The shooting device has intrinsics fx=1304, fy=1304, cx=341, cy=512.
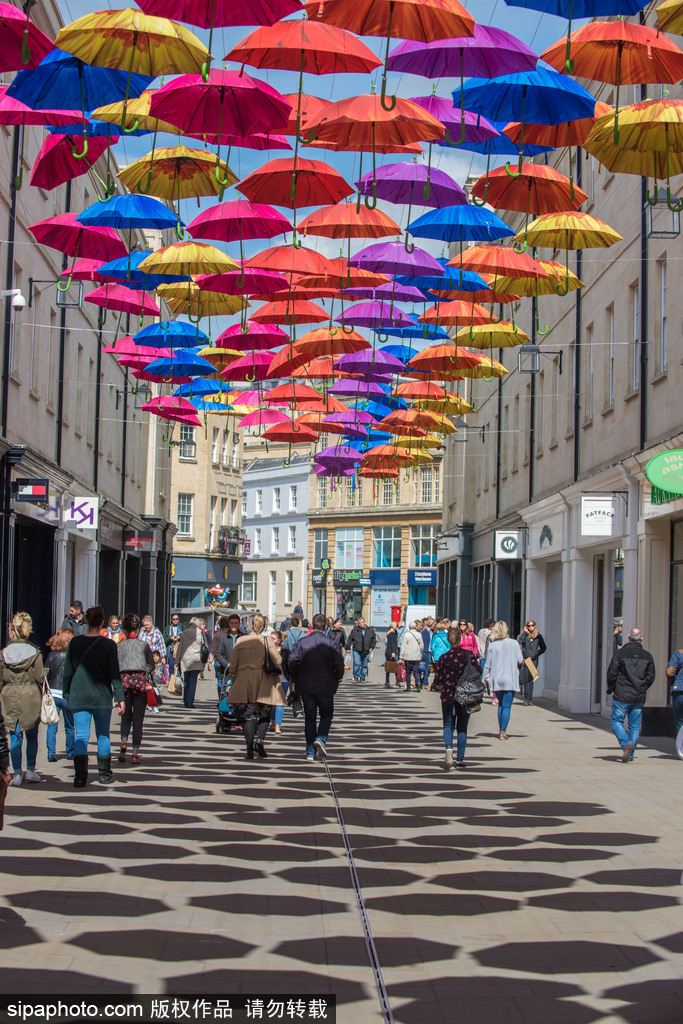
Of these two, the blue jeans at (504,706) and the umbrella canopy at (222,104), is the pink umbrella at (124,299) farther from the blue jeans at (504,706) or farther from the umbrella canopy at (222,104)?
the blue jeans at (504,706)

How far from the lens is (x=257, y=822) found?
35.4ft

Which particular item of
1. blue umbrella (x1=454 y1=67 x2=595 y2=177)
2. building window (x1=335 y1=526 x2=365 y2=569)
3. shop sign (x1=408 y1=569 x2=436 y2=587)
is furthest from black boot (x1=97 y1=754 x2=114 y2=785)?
building window (x1=335 y1=526 x2=365 y2=569)

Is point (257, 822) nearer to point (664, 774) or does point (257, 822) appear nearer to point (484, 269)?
point (664, 774)

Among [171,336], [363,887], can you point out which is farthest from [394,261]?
[363,887]

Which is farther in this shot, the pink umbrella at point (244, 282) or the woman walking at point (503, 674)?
the woman walking at point (503, 674)

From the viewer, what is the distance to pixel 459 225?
51.1ft

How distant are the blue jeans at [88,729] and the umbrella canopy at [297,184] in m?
5.45

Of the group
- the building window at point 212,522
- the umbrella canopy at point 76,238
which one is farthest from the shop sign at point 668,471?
the building window at point 212,522

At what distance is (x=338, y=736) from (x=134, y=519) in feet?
78.8

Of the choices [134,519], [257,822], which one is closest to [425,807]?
[257,822]

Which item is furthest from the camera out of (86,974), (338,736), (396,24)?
(338,736)

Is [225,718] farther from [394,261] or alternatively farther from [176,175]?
[176,175]

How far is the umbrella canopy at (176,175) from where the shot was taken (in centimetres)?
1310

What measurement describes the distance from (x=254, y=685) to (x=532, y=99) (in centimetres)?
740
